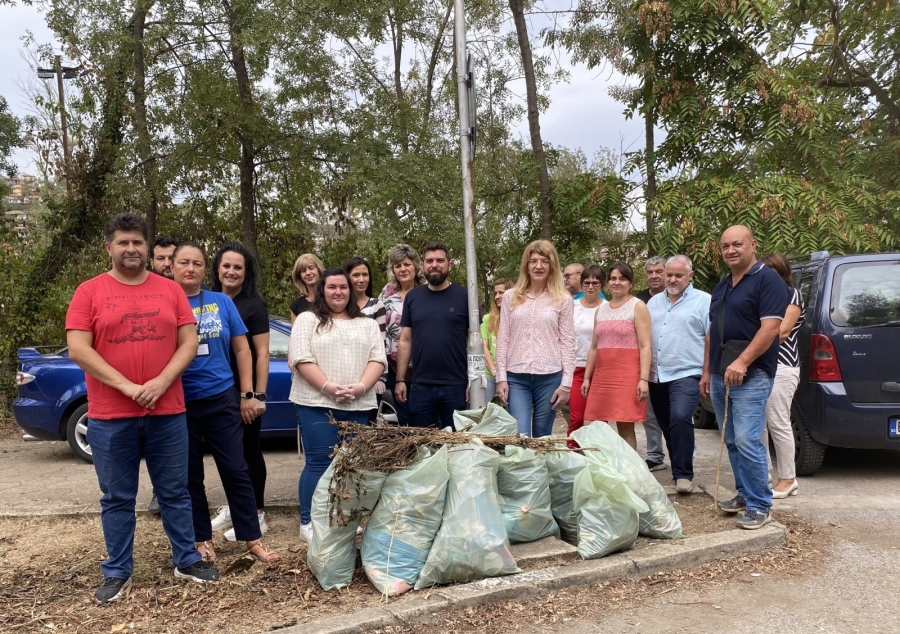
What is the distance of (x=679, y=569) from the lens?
414 cm

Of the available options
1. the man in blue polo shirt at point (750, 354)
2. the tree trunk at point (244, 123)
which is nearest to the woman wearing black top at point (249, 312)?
the man in blue polo shirt at point (750, 354)

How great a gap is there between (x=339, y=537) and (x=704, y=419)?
6.35 m

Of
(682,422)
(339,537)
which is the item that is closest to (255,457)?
(339,537)

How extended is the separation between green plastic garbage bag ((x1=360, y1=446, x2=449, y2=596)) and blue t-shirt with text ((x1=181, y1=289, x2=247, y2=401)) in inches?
48.5

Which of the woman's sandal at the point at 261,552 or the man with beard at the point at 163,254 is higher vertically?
the man with beard at the point at 163,254

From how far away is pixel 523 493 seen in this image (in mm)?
4230

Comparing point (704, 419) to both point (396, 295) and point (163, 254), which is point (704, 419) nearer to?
point (396, 295)

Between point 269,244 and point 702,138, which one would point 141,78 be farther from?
point 702,138

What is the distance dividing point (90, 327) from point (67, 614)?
1.41 m

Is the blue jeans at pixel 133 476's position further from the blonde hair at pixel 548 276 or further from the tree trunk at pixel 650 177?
the tree trunk at pixel 650 177

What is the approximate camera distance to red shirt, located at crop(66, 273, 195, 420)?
3.65m

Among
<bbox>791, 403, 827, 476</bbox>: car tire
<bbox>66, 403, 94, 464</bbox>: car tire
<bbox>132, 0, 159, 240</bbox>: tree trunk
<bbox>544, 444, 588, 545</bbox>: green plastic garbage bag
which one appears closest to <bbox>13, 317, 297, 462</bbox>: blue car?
<bbox>66, 403, 94, 464</bbox>: car tire

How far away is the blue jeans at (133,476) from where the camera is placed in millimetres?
3746

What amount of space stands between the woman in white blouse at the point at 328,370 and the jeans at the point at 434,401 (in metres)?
0.59
